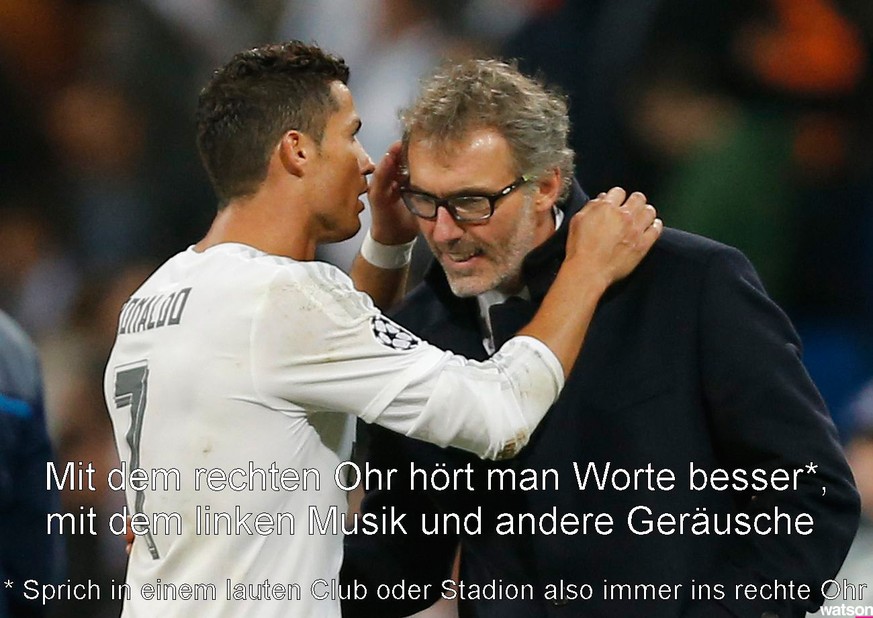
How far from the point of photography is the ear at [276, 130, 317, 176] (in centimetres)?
168

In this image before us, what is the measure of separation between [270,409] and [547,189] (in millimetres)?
516

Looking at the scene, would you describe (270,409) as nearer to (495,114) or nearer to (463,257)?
(463,257)

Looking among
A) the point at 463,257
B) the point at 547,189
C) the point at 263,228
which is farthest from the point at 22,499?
the point at 547,189

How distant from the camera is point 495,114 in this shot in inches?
66.4

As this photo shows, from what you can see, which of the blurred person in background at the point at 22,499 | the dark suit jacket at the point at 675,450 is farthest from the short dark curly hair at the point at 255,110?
the blurred person in background at the point at 22,499

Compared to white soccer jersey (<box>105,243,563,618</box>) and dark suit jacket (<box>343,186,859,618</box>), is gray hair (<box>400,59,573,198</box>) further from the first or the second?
white soccer jersey (<box>105,243,563,618</box>)

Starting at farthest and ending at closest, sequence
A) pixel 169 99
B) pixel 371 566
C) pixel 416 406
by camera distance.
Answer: pixel 169 99 < pixel 371 566 < pixel 416 406

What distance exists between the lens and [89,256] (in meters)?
3.10

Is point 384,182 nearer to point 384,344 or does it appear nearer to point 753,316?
point 384,344

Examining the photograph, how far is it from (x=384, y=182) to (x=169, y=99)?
134 cm

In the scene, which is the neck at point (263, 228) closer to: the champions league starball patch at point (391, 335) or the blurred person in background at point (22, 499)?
the champions league starball patch at point (391, 335)

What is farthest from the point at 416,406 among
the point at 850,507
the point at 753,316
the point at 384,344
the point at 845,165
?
the point at 845,165

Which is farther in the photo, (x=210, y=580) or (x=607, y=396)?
(x=607, y=396)

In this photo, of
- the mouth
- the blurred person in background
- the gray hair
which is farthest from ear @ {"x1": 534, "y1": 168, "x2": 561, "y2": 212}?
the blurred person in background
